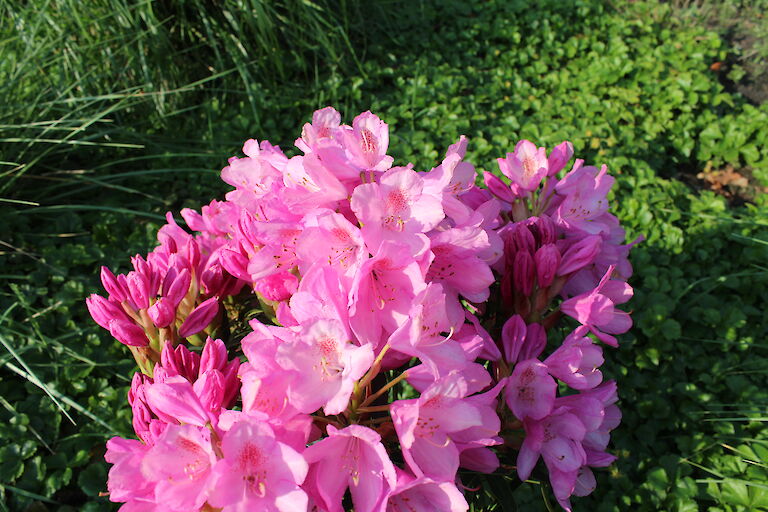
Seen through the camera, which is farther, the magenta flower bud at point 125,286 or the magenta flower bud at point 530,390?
the magenta flower bud at point 125,286

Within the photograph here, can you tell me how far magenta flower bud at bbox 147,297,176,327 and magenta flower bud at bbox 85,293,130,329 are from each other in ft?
0.26

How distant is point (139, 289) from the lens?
1089 mm

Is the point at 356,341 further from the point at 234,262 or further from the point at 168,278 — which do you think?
the point at 168,278

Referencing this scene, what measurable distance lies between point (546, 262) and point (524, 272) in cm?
5

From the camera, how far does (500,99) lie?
385cm

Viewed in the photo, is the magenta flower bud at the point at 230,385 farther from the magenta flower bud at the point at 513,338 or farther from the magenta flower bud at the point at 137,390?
the magenta flower bud at the point at 513,338

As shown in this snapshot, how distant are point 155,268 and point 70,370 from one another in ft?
4.17

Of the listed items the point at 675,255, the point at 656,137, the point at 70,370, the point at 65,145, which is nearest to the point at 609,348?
the point at 675,255

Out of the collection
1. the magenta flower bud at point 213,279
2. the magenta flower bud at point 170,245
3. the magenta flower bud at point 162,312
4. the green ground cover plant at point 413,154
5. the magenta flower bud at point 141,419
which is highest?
the magenta flower bud at point 170,245

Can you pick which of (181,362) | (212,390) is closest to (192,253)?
(181,362)

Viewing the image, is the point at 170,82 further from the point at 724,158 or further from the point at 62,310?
the point at 724,158

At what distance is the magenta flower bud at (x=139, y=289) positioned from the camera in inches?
42.7

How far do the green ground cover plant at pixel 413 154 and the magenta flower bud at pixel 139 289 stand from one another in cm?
82

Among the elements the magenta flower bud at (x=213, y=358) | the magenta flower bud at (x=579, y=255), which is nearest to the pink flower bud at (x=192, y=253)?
the magenta flower bud at (x=213, y=358)
